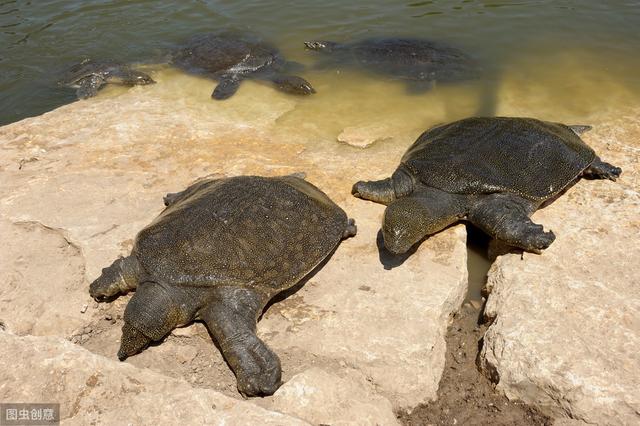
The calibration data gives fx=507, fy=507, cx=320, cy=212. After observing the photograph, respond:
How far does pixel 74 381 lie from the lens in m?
2.93

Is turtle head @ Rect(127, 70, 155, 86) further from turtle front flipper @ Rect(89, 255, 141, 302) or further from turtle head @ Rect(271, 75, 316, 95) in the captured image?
turtle front flipper @ Rect(89, 255, 141, 302)

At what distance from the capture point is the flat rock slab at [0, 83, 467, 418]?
3479 mm

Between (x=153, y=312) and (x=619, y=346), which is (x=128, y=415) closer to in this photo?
(x=153, y=312)

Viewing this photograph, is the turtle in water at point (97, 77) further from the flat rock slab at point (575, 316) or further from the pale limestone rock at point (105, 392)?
the flat rock slab at point (575, 316)

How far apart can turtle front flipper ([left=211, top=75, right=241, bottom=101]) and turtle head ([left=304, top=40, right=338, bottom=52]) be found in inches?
73.0

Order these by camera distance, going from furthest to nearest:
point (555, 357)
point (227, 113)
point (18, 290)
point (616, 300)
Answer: point (227, 113), point (18, 290), point (616, 300), point (555, 357)

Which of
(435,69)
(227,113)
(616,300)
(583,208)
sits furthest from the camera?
(435,69)

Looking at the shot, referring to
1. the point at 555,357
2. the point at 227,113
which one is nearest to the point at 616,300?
the point at 555,357

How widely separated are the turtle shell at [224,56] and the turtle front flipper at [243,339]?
551 centimetres

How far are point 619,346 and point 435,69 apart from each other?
18.7ft

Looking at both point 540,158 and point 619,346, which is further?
point 540,158

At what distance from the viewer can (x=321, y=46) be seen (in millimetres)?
9156

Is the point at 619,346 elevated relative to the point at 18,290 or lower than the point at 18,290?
Answer: elevated

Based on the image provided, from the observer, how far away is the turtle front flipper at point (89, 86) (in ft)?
25.4
